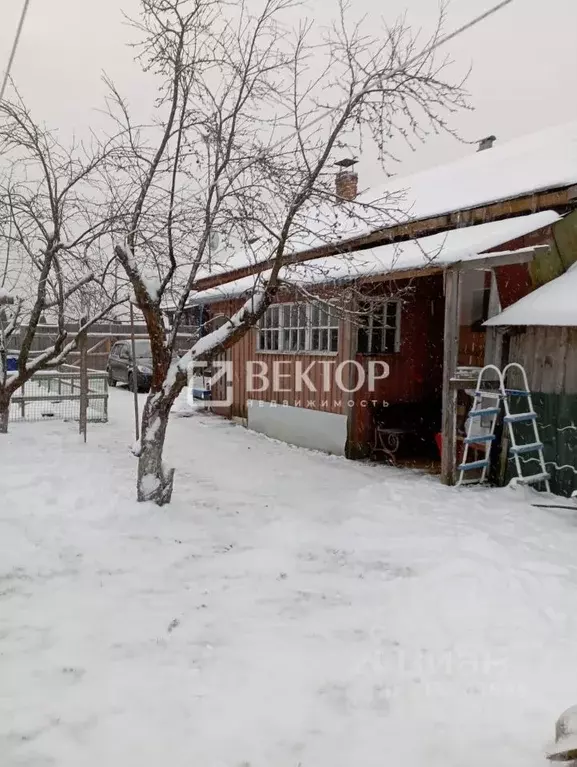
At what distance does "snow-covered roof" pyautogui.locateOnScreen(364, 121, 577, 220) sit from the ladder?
93.5 inches

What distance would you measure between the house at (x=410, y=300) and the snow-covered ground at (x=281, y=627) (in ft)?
7.12

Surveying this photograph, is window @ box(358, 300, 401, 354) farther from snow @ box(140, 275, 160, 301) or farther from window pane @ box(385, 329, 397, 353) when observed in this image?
snow @ box(140, 275, 160, 301)

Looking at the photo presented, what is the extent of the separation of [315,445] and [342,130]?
5593 mm

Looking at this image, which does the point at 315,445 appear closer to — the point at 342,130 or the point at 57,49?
the point at 342,130

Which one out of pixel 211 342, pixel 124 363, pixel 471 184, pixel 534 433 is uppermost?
pixel 471 184

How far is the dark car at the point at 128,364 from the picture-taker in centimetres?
1759

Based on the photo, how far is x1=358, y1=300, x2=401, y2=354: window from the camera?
9.35 meters

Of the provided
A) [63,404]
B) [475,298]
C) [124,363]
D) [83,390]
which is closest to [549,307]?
[475,298]

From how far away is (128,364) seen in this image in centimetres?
1845

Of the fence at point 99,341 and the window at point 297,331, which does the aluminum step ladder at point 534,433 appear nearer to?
the window at point 297,331

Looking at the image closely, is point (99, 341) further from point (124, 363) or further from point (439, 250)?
point (439, 250)

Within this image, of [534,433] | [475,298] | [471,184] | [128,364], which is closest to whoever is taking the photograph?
[534,433]

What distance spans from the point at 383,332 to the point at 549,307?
145 inches

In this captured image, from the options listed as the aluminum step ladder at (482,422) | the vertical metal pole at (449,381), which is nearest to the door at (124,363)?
the vertical metal pole at (449,381)
